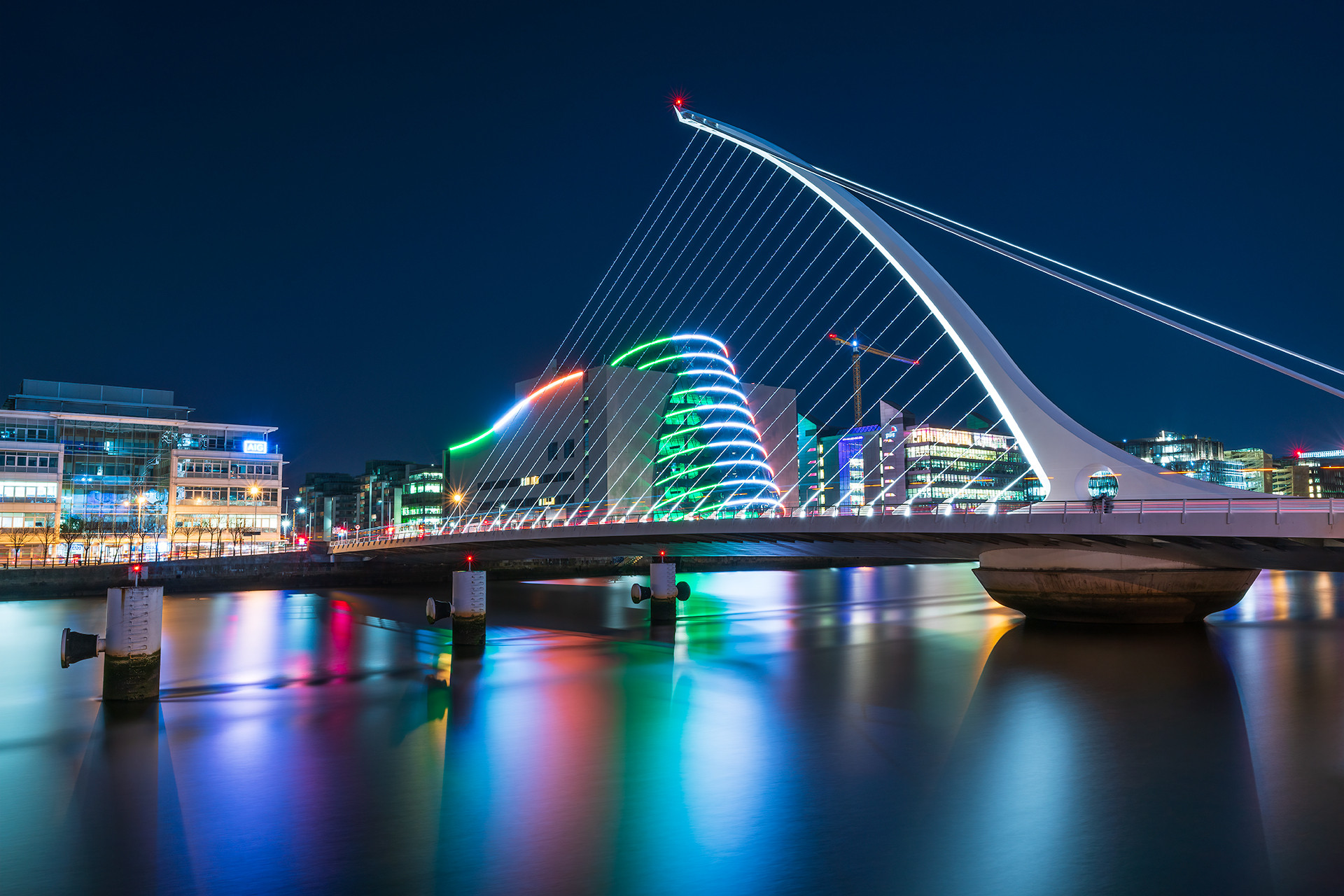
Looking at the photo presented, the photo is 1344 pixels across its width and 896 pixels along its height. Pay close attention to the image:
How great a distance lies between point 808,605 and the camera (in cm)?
4066

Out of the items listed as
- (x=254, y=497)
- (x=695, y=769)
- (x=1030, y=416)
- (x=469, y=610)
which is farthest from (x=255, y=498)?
(x=695, y=769)

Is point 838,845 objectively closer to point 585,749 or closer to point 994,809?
point 994,809

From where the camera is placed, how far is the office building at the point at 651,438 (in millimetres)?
63031

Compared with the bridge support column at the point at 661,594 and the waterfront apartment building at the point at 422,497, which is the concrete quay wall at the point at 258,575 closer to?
the bridge support column at the point at 661,594

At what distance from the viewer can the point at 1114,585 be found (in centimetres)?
2305

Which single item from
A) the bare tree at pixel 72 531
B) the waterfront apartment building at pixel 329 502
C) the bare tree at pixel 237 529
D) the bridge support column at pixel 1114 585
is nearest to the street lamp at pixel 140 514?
the bare tree at pixel 72 531

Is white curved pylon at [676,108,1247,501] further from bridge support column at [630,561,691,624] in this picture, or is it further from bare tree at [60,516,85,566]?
bare tree at [60,516,85,566]

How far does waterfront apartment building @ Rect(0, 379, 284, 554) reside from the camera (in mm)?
56438

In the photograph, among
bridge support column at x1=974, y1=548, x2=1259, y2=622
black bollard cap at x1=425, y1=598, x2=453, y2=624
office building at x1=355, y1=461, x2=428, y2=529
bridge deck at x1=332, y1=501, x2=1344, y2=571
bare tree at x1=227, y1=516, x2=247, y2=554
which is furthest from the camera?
office building at x1=355, y1=461, x2=428, y2=529

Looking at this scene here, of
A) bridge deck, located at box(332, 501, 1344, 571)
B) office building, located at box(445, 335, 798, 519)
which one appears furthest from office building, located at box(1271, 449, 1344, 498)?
bridge deck, located at box(332, 501, 1344, 571)

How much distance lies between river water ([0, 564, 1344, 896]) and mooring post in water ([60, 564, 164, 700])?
0.54m

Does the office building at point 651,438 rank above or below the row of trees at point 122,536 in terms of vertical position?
above

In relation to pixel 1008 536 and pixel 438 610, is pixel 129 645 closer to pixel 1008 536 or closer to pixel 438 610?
pixel 438 610

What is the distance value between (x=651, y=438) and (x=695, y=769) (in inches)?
2300
